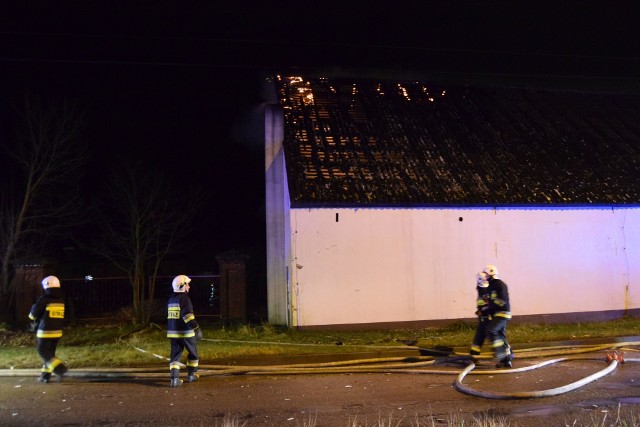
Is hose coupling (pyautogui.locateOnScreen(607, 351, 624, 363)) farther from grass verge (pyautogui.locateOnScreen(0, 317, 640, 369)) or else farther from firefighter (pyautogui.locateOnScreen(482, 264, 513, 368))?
grass verge (pyautogui.locateOnScreen(0, 317, 640, 369))

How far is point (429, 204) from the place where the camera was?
13555mm

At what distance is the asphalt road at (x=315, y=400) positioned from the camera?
5930 millimetres

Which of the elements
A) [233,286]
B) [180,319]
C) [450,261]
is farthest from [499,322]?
[233,286]

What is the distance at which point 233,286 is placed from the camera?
14.8m

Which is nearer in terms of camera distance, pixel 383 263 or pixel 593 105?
pixel 383 263

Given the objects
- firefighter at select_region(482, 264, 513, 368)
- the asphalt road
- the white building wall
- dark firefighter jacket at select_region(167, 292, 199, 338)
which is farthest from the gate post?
firefighter at select_region(482, 264, 513, 368)

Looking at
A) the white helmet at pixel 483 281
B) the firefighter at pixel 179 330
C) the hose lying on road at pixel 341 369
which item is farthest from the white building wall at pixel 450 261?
the firefighter at pixel 179 330

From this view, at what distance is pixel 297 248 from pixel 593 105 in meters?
13.5

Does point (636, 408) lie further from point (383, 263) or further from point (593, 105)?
point (593, 105)

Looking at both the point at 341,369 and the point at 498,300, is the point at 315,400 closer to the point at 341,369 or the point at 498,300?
the point at 341,369

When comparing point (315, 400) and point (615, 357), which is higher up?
point (615, 357)

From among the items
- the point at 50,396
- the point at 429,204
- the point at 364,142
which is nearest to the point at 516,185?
the point at 429,204

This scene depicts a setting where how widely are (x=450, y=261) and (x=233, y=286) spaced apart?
20.0ft

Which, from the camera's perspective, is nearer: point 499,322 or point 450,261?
point 499,322
